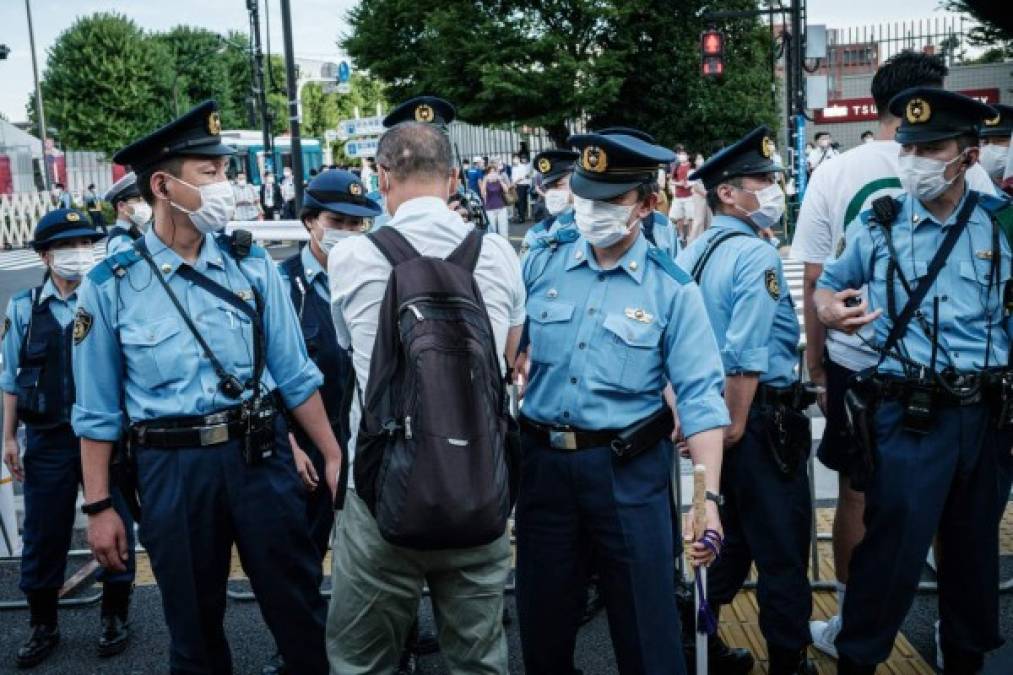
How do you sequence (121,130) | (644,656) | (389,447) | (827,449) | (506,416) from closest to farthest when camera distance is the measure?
(389,447), (506,416), (644,656), (827,449), (121,130)

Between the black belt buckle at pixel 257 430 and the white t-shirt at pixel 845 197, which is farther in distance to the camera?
the white t-shirt at pixel 845 197

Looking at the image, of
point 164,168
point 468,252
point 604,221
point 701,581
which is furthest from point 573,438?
point 164,168

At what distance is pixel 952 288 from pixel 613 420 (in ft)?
4.00

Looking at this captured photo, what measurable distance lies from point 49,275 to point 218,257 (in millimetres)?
1701

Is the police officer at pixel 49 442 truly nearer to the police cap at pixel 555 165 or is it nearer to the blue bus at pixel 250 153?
the police cap at pixel 555 165

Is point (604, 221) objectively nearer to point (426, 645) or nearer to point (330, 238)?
point (330, 238)

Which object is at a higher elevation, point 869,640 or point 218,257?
point 218,257

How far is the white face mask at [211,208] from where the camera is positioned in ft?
11.1

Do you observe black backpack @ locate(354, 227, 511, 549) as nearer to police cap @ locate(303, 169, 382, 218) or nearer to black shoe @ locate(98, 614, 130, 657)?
police cap @ locate(303, 169, 382, 218)

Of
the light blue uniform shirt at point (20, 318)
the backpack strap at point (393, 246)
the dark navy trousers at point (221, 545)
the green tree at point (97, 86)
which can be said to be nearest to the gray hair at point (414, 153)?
the backpack strap at point (393, 246)

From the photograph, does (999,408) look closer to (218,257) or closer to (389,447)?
(389,447)

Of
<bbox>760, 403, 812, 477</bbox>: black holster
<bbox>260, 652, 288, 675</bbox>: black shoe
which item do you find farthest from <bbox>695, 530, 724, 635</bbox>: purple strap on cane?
<bbox>260, 652, 288, 675</bbox>: black shoe

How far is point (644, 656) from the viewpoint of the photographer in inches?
122

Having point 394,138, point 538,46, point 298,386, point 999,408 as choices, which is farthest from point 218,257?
point 538,46
